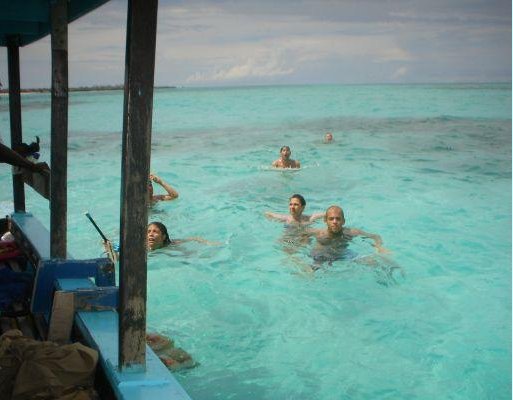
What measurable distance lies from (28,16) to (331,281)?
5215 mm

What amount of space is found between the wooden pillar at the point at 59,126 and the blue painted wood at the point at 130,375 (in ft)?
4.57

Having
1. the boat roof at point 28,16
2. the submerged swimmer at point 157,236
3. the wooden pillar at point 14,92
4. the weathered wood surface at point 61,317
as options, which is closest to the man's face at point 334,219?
the submerged swimmer at point 157,236

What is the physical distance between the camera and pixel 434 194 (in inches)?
581

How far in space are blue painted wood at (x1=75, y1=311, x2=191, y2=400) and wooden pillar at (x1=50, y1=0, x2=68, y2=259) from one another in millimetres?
1393

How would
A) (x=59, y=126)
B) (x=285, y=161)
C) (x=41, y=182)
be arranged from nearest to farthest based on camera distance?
(x=59, y=126)
(x=41, y=182)
(x=285, y=161)

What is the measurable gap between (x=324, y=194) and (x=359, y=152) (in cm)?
986

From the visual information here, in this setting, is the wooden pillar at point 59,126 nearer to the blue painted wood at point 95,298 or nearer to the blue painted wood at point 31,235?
the blue painted wood at point 31,235

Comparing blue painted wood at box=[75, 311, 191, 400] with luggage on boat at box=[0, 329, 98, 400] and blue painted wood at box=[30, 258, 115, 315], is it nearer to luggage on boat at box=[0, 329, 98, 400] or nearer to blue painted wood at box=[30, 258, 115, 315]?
luggage on boat at box=[0, 329, 98, 400]

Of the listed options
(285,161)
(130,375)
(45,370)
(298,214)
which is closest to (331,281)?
(298,214)

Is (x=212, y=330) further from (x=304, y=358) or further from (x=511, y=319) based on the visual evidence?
(x=511, y=319)

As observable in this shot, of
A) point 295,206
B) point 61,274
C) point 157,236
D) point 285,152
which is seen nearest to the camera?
point 61,274

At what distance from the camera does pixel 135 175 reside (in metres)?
2.33

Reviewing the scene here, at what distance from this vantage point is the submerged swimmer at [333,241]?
796 centimetres

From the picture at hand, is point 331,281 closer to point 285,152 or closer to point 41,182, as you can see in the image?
point 41,182
